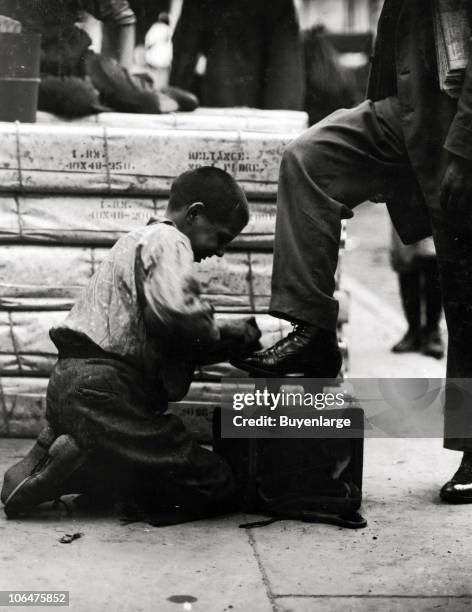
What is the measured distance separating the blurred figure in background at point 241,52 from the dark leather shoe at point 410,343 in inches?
63.3

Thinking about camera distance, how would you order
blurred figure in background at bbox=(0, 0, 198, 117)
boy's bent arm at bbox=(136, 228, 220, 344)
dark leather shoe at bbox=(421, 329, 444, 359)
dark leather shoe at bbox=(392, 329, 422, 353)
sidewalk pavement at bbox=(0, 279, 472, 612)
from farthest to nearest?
dark leather shoe at bbox=(392, 329, 422, 353) < dark leather shoe at bbox=(421, 329, 444, 359) < blurred figure in background at bbox=(0, 0, 198, 117) < boy's bent arm at bbox=(136, 228, 220, 344) < sidewalk pavement at bbox=(0, 279, 472, 612)

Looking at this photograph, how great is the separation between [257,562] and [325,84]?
4306 millimetres

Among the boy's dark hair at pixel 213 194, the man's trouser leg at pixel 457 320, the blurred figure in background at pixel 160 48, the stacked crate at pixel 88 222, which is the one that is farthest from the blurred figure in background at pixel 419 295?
the boy's dark hair at pixel 213 194

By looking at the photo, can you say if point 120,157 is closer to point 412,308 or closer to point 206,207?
point 206,207

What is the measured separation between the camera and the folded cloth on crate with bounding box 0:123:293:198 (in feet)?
14.3

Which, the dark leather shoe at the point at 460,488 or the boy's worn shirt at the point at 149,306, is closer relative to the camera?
the boy's worn shirt at the point at 149,306

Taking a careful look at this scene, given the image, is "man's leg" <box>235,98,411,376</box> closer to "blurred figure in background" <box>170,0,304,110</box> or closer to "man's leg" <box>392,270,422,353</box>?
"blurred figure in background" <box>170,0,304,110</box>

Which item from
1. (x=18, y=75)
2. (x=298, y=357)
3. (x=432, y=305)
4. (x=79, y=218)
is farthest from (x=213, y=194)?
(x=432, y=305)

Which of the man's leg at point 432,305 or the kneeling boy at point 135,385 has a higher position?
the kneeling boy at point 135,385

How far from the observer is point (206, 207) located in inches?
138

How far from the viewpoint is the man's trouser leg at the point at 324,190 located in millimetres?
3572

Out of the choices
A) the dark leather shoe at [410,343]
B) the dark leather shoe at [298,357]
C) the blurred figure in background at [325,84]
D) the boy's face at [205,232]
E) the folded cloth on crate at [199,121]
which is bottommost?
the dark leather shoe at [410,343]

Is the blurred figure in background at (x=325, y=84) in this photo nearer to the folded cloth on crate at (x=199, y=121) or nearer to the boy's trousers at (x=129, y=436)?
the folded cloth on crate at (x=199, y=121)

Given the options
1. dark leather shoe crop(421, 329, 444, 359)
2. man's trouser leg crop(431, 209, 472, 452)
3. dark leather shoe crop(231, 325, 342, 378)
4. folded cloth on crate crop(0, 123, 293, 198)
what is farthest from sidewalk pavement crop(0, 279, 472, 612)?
dark leather shoe crop(421, 329, 444, 359)
